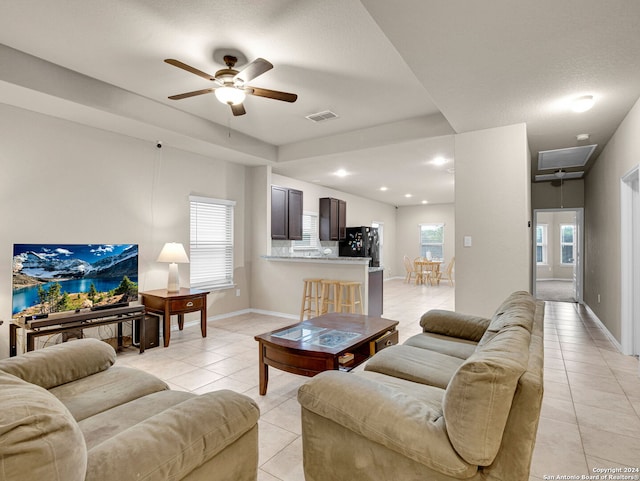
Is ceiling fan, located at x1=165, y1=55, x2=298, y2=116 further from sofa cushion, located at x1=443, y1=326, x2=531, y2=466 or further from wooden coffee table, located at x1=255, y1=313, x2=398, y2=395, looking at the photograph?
sofa cushion, located at x1=443, y1=326, x2=531, y2=466

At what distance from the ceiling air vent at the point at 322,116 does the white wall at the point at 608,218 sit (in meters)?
3.01

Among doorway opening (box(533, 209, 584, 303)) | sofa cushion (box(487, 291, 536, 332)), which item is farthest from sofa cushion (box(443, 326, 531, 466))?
doorway opening (box(533, 209, 584, 303))

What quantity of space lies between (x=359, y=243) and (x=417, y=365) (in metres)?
6.52

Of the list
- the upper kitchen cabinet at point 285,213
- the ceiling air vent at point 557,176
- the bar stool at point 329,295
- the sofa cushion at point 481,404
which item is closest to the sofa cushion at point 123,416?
the sofa cushion at point 481,404

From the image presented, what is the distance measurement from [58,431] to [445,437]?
1.19m

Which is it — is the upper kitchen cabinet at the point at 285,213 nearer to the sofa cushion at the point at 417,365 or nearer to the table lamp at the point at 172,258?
the table lamp at the point at 172,258

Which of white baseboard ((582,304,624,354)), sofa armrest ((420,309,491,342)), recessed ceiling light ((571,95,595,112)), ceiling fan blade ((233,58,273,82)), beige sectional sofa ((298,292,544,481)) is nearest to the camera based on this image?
beige sectional sofa ((298,292,544,481))

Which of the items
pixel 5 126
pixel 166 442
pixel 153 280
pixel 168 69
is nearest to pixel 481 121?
pixel 168 69

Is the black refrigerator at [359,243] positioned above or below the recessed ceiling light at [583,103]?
below

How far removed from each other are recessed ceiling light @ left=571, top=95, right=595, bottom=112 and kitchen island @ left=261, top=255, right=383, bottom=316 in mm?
2907

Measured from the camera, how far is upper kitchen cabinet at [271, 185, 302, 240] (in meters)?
6.12

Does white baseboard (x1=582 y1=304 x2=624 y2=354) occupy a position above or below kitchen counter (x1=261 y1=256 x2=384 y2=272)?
below

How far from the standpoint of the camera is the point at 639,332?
3.46m

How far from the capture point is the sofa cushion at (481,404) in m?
1.13
